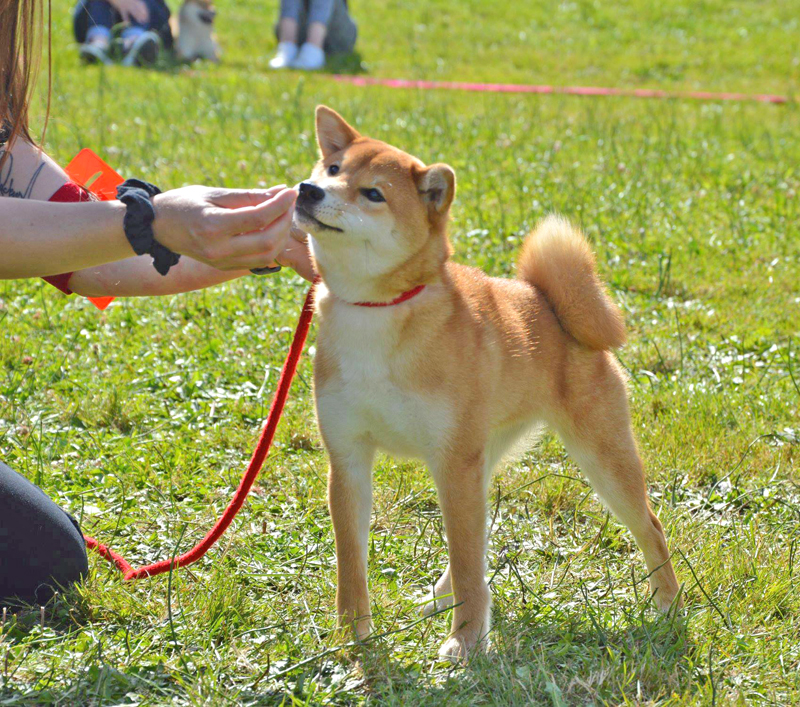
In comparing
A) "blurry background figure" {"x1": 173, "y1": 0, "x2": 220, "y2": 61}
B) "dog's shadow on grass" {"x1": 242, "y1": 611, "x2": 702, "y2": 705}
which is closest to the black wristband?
"dog's shadow on grass" {"x1": 242, "y1": 611, "x2": 702, "y2": 705}

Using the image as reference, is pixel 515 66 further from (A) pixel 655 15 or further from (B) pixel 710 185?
(B) pixel 710 185

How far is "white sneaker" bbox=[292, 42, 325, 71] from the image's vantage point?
33.8 ft

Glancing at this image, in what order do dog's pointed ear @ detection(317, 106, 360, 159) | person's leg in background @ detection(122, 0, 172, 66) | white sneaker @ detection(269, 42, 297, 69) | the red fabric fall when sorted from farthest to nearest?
white sneaker @ detection(269, 42, 297, 69) → person's leg in background @ detection(122, 0, 172, 66) → the red fabric → dog's pointed ear @ detection(317, 106, 360, 159)

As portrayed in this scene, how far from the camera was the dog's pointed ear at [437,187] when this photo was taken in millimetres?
2357

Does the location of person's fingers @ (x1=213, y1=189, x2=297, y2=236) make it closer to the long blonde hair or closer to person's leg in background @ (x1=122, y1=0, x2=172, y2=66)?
the long blonde hair

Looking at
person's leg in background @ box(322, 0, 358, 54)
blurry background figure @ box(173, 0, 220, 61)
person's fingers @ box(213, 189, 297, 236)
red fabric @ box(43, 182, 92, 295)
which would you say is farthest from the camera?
person's leg in background @ box(322, 0, 358, 54)

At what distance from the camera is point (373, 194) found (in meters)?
2.36

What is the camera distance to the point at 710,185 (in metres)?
6.06

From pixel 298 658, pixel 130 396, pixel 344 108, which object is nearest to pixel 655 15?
pixel 344 108

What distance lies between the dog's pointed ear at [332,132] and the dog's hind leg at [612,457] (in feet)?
3.06

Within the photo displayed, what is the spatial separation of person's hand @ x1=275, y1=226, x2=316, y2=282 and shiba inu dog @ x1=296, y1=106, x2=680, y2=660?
23 centimetres

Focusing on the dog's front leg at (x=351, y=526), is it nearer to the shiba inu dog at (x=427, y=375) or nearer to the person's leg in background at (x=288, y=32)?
the shiba inu dog at (x=427, y=375)

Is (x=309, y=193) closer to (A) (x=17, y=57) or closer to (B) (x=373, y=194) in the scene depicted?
(B) (x=373, y=194)

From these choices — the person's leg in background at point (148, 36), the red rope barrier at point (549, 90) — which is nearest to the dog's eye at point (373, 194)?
the red rope barrier at point (549, 90)
